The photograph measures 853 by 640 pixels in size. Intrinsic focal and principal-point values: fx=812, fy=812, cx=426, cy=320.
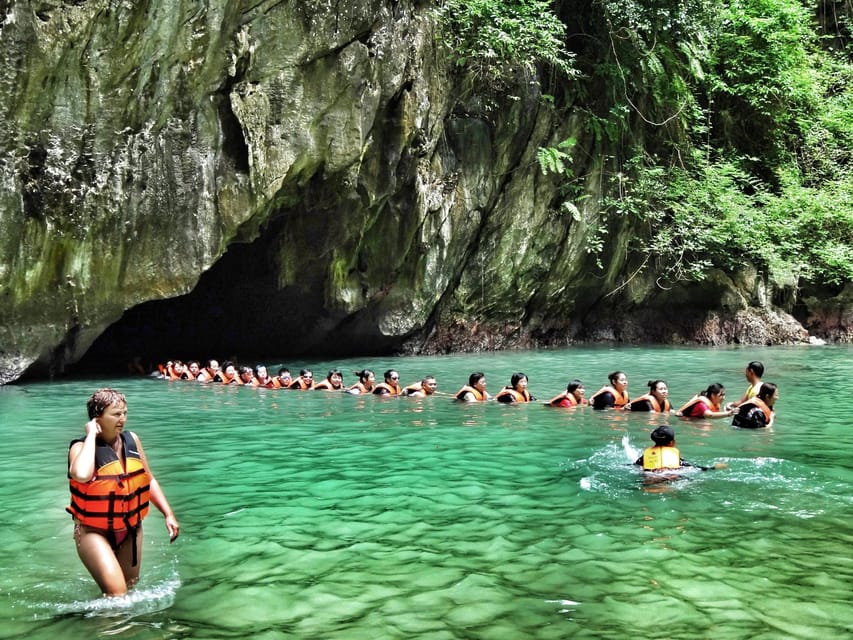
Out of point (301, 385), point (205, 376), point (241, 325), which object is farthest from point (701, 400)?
point (241, 325)

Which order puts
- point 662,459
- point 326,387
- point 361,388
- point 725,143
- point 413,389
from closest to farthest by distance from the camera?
point 662,459 < point 413,389 < point 361,388 < point 326,387 < point 725,143

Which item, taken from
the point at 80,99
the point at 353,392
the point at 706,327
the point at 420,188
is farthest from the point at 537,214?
the point at 80,99

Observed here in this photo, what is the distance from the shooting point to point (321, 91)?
18.9 metres

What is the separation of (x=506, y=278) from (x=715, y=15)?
35.9 ft

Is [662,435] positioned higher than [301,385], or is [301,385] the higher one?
[301,385]

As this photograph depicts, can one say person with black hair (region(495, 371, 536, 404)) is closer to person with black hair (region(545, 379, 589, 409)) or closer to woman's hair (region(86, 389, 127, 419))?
person with black hair (region(545, 379, 589, 409))

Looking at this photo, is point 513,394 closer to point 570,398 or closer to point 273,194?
point 570,398

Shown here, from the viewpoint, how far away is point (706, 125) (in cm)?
3030

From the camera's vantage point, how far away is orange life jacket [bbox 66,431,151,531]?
4.76 meters

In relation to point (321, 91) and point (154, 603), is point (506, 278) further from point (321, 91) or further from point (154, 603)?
point (154, 603)

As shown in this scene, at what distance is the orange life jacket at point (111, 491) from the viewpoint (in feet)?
15.6

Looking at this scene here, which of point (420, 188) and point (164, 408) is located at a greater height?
point (420, 188)

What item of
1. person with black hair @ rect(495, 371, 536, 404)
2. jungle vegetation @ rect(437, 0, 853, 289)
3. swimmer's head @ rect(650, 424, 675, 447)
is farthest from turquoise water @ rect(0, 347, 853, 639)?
jungle vegetation @ rect(437, 0, 853, 289)

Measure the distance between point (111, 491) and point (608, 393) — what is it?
10327mm
